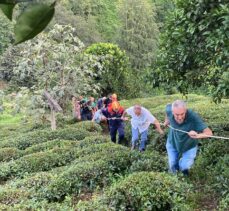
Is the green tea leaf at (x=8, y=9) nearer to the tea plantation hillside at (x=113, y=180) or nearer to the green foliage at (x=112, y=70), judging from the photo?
the tea plantation hillside at (x=113, y=180)

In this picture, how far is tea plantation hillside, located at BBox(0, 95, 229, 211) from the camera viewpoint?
19.0 ft

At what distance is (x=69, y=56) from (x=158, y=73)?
586 cm

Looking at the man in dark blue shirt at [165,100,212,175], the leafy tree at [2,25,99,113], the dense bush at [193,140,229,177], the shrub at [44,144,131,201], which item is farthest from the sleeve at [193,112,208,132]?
the leafy tree at [2,25,99,113]

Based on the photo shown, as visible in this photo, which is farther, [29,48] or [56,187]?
[29,48]

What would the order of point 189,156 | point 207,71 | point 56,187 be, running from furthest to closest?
point 207,71, point 56,187, point 189,156

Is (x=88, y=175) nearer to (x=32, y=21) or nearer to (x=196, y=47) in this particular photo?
(x=196, y=47)

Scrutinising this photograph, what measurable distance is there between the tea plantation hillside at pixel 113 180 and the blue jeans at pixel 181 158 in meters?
0.18

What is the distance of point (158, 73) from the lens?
8.19 meters

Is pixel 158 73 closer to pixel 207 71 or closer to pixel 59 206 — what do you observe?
pixel 207 71

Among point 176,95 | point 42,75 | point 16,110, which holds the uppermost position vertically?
point 42,75

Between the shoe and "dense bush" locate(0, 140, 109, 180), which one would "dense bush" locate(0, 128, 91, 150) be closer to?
"dense bush" locate(0, 140, 109, 180)

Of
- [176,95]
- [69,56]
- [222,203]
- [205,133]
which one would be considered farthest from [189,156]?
[176,95]

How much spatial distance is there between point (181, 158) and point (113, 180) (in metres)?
1.11

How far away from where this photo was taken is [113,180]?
7172 mm
